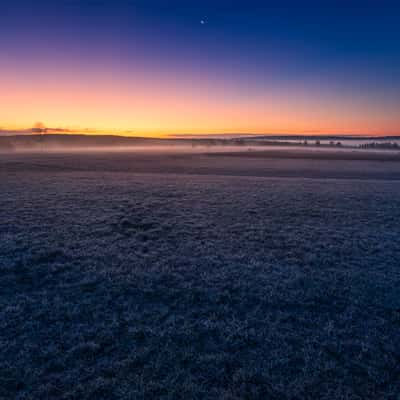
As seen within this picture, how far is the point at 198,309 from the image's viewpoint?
457 cm

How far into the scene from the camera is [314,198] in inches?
577

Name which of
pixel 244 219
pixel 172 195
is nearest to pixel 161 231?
pixel 244 219

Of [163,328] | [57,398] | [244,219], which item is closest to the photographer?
[57,398]

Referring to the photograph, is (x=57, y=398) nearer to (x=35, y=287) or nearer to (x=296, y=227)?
(x=35, y=287)

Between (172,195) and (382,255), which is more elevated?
(172,195)

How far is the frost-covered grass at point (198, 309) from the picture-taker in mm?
3127

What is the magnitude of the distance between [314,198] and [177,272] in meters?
11.7

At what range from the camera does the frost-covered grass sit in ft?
10.3

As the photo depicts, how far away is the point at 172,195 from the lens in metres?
15.3

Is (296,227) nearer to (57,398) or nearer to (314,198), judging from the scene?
(314,198)

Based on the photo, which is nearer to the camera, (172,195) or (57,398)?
(57,398)

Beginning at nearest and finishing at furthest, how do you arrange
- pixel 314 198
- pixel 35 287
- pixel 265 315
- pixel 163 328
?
pixel 163 328
pixel 265 315
pixel 35 287
pixel 314 198

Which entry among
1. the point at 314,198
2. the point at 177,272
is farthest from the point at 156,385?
the point at 314,198

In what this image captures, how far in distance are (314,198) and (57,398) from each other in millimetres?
14891
